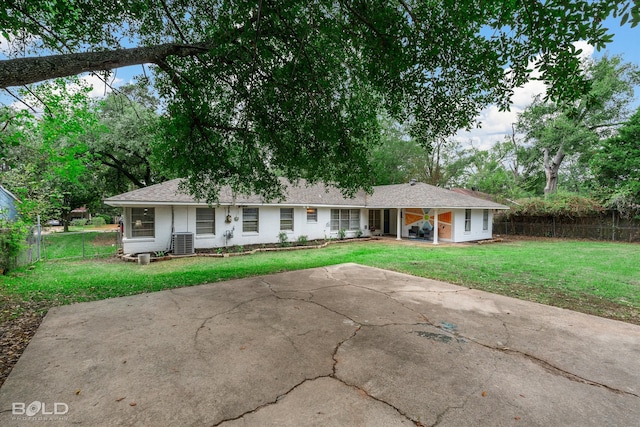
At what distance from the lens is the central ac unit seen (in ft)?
40.0

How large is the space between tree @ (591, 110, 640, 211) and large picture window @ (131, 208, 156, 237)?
84.7ft

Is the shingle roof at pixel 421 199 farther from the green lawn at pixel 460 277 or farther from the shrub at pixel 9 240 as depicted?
the shrub at pixel 9 240

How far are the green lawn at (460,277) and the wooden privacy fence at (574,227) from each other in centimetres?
744

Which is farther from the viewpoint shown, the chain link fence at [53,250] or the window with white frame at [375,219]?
the window with white frame at [375,219]

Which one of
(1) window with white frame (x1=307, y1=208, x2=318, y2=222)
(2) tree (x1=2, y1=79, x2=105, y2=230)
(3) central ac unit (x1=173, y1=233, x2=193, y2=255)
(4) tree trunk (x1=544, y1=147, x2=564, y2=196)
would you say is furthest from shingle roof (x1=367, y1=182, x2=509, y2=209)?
(2) tree (x1=2, y1=79, x2=105, y2=230)

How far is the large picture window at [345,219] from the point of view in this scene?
60.5 feet

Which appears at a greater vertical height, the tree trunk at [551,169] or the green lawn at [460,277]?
the tree trunk at [551,169]

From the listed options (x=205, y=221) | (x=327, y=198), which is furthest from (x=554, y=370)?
(x=327, y=198)

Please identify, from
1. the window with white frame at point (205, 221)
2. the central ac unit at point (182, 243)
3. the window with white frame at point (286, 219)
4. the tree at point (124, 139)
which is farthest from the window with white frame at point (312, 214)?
the tree at point (124, 139)

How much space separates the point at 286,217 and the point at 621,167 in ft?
75.3

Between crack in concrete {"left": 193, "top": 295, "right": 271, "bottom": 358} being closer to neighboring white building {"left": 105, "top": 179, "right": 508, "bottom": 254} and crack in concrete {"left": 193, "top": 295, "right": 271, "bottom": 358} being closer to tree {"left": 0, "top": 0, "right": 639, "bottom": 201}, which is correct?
tree {"left": 0, "top": 0, "right": 639, "bottom": 201}

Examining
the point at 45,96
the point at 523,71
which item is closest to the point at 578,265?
the point at 523,71

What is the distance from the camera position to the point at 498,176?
27.0 meters

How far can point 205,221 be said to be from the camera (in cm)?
1359
